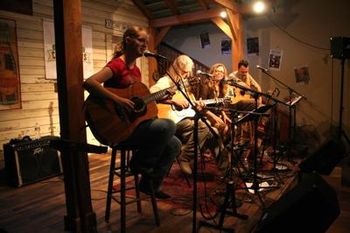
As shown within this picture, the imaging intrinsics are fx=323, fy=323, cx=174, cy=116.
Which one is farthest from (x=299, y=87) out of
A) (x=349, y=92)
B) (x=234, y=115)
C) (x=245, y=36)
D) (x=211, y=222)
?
(x=211, y=222)

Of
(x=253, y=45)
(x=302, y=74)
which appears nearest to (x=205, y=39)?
(x=253, y=45)

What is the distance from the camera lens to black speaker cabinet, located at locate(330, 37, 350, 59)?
17.2 ft

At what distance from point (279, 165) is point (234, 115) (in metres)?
1.94

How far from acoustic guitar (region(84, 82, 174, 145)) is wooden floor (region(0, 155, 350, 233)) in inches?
33.5

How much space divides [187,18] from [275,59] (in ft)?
6.46

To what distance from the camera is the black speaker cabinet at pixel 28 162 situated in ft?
12.4

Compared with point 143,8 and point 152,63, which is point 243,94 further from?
point 143,8

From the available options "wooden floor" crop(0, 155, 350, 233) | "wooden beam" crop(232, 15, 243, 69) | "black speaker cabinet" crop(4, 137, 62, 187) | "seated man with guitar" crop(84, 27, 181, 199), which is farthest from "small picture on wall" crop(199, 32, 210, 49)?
"seated man with guitar" crop(84, 27, 181, 199)

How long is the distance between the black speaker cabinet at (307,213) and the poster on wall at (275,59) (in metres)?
5.04

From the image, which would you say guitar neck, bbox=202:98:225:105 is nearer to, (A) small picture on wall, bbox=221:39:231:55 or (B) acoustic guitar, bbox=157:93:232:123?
(B) acoustic guitar, bbox=157:93:232:123

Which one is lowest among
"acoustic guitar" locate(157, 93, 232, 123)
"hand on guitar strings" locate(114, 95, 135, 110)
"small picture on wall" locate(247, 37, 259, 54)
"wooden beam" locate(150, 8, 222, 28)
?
"acoustic guitar" locate(157, 93, 232, 123)

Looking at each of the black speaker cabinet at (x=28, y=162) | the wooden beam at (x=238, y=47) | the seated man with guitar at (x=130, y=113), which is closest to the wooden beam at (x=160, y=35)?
the wooden beam at (x=238, y=47)

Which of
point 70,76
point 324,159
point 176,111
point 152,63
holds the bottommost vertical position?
point 324,159

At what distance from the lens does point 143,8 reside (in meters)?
6.78
